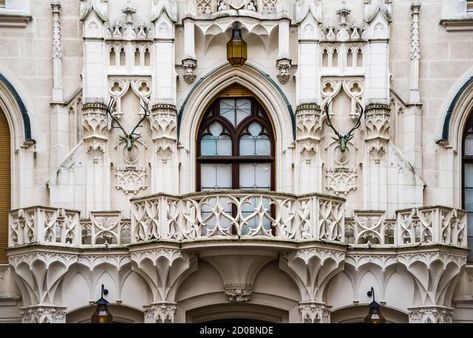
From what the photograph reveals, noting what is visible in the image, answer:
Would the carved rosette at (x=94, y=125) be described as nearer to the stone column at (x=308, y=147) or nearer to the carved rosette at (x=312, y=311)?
the stone column at (x=308, y=147)

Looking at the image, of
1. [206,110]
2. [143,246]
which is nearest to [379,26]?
[206,110]

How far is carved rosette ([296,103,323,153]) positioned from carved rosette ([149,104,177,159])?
2.57m

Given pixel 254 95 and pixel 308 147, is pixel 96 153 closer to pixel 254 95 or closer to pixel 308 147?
pixel 254 95

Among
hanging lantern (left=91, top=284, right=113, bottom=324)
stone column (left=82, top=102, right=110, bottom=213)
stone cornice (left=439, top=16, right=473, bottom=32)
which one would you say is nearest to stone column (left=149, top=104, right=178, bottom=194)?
stone column (left=82, top=102, right=110, bottom=213)

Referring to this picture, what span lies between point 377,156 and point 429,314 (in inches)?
137

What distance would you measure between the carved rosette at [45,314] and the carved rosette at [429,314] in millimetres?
6994

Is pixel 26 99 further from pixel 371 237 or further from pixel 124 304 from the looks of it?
pixel 371 237

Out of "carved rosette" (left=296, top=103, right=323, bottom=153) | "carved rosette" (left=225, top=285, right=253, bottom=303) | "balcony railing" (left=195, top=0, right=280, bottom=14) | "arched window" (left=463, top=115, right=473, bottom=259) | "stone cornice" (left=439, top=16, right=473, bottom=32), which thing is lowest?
"carved rosette" (left=225, top=285, right=253, bottom=303)

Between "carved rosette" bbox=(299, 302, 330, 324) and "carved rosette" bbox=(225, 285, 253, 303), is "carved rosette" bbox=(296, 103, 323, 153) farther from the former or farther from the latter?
"carved rosette" bbox=(299, 302, 330, 324)

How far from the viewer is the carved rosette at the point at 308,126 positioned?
36875 mm

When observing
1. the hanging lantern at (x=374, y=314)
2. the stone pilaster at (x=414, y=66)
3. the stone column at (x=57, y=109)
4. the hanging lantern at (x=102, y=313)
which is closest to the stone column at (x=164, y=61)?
the stone column at (x=57, y=109)

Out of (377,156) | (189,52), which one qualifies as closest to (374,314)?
(377,156)

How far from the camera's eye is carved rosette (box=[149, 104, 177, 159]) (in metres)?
36.9

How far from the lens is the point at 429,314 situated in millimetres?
35781
